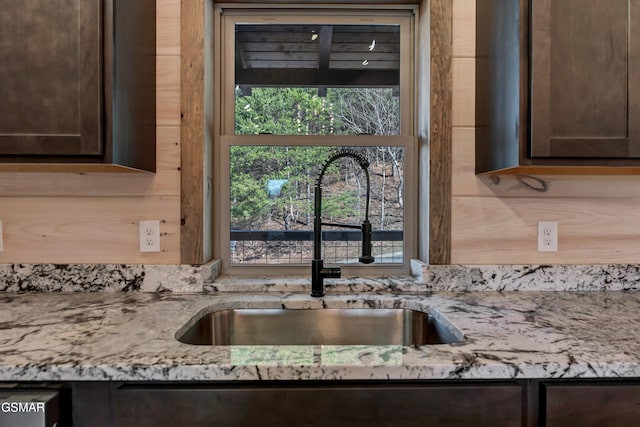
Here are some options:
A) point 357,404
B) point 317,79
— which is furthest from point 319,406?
point 317,79

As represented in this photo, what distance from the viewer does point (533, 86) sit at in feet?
3.70

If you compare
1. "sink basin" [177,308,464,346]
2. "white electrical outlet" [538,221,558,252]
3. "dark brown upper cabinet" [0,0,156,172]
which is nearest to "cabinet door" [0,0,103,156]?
"dark brown upper cabinet" [0,0,156,172]

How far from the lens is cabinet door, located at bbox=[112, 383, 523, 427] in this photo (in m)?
0.82

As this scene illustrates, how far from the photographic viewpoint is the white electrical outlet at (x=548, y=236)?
1.48 m

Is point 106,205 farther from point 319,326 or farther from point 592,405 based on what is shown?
point 592,405

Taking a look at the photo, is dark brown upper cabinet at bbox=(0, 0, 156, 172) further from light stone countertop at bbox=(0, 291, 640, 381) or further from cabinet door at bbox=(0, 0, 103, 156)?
light stone countertop at bbox=(0, 291, 640, 381)

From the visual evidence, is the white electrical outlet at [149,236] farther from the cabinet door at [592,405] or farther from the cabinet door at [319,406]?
the cabinet door at [592,405]

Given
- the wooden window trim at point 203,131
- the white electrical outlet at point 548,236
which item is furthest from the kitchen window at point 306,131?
the white electrical outlet at point 548,236

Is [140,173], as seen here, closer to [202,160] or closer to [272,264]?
[202,160]

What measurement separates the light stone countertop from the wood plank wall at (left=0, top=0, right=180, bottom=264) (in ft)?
0.87

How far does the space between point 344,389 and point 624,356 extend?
599 mm

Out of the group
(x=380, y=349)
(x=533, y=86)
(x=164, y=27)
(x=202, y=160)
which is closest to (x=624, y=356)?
(x=380, y=349)

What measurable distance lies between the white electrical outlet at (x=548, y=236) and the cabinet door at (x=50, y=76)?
1541 millimetres

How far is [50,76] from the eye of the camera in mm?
1115
